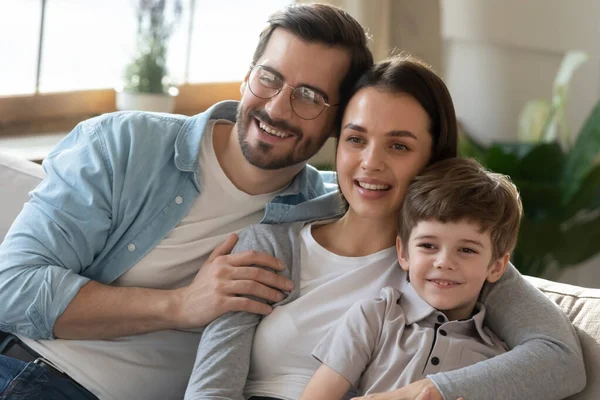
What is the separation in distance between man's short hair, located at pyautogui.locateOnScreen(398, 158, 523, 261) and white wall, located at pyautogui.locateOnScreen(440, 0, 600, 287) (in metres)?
2.11

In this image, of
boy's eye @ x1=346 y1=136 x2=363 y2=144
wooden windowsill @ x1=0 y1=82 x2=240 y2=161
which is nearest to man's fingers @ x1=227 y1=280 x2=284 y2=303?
boy's eye @ x1=346 y1=136 x2=363 y2=144

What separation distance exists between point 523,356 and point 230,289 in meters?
0.59

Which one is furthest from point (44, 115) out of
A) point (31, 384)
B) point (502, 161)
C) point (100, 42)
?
point (502, 161)

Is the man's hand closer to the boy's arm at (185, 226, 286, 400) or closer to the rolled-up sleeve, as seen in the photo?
the boy's arm at (185, 226, 286, 400)

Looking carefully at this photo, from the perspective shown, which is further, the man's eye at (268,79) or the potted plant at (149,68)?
the potted plant at (149,68)

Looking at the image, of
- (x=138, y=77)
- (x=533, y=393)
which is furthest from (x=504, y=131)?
(x=533, y=393)

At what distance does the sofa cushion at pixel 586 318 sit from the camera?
176 centimetres

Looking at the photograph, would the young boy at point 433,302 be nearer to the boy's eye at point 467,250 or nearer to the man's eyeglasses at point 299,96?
the boy's eye at point 467,250

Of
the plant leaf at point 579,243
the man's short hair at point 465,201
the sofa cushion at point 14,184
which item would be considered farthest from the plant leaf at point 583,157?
the sofa cushion at point 14,184

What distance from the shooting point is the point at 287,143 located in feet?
6.59

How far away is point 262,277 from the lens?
1846 mm

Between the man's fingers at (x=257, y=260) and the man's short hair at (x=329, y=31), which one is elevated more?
the man's short hair at (x=329, y=31)

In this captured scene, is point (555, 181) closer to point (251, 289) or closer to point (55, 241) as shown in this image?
point (251, 289)

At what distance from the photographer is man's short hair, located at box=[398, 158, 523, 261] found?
5.57 feet
